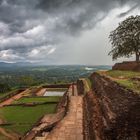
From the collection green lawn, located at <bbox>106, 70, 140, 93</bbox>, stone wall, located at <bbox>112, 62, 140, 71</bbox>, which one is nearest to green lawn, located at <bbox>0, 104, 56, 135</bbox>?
green lawn, located at <bbox>106, 70, 140, 93</bbox>

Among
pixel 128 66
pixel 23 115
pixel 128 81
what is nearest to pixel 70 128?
pixel 128 81

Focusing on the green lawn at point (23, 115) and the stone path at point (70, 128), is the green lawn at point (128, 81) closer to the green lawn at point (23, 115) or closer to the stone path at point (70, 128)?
the stone path at point (70, 128)

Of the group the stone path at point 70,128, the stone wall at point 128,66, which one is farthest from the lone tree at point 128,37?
the stone path at point 70,128

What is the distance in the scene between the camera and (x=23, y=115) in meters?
27.1

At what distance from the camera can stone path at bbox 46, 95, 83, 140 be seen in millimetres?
13673

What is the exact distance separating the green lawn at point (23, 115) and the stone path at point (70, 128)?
4289 mm

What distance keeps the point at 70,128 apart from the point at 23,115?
12866 mm

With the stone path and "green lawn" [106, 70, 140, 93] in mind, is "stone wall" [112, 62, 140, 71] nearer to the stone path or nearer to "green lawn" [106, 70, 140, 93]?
"green lawn" [106, 70, 140, 93]

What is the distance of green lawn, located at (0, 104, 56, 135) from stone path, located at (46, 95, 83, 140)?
4.29 meters

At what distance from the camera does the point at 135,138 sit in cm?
761

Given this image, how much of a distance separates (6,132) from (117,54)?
895 inches

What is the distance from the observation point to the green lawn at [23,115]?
868 inches

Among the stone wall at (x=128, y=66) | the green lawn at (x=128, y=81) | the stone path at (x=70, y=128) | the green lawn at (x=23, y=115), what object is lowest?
the green lawn at (x=23, y=115)

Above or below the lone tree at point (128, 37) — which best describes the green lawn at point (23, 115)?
below
